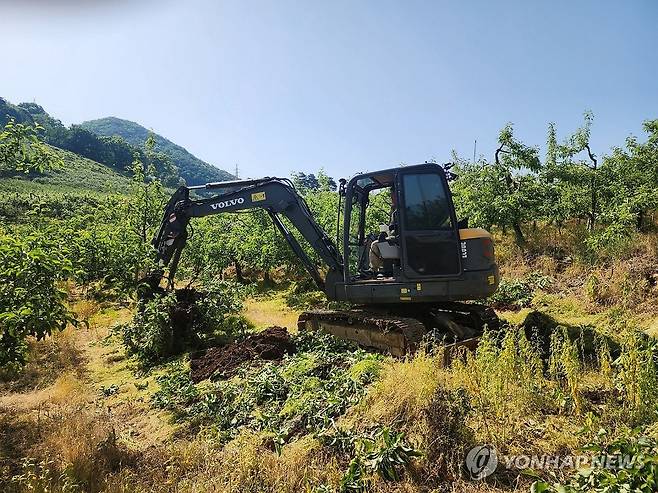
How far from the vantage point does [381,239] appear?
8.45 meters

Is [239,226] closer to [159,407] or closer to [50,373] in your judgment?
[50,373]

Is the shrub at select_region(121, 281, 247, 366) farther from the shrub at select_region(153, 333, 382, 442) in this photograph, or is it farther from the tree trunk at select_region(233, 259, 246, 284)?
the tree trunk at select_region(233, 259, 246, 284)

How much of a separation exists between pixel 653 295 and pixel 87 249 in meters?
11.6

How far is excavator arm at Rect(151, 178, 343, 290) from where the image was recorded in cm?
953

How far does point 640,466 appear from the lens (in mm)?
2957

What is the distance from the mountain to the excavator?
→ 133 m

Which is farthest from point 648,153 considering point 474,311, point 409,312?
point 409,312

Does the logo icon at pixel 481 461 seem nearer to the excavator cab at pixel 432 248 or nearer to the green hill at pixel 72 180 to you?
the excavator cab at pixel 432 248

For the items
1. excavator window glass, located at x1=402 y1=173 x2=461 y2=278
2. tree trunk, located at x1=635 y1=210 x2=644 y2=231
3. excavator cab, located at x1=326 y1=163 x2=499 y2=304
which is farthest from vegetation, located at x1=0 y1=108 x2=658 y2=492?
tree trunk, located at x1=635 y1=210 x2=644 y2=231

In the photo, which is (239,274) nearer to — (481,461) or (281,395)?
(281,395)

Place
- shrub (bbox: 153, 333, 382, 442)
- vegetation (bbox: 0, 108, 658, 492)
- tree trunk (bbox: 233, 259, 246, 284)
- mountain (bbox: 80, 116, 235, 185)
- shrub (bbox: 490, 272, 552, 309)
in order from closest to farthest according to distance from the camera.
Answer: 1. vegetation (bbox: 0, 108, 658, 492)
2. shrub (bbox: 153, 333, 382, 442)
3. shrub (bbox: 490, 272, 552, 309)
4. tree trunk (bbox: 233, 259, 246, 284)
5. mountain (bbox: 80, 116, 235, 185)

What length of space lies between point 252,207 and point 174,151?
17533 cm

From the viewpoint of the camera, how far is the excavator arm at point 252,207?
9.53 metres

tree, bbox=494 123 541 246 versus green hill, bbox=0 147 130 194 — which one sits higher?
green hill, bbox=0 147 130 194
